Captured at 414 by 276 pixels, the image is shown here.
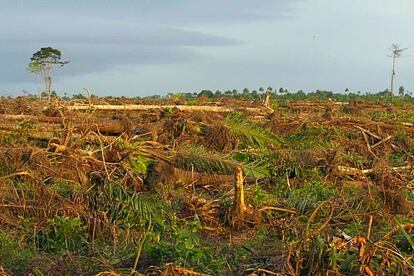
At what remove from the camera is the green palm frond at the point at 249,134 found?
11438 millimetres

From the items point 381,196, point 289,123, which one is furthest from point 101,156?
point 289,123

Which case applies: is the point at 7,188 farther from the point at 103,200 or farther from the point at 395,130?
the point at 395,130

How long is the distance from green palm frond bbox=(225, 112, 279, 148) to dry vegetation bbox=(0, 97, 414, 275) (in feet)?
0.08

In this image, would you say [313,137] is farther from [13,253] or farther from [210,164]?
[13,253]

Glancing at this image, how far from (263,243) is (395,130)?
797 centimetres

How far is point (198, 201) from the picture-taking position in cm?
712

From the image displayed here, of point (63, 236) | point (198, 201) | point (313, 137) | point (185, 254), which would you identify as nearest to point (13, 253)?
point (63, 236)

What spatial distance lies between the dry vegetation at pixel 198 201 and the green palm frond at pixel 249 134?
0.02 m

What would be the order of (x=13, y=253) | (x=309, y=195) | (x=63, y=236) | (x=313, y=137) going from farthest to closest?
(x=313, y=137), (x=309, y=195), (x=63, y=236), (x=13, y=253)

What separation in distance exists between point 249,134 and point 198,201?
14.9 feet

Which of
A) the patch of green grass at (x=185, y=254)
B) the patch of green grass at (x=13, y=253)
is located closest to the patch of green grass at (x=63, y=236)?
the patch of green grass at (x=13, y=253)

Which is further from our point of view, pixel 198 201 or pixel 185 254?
pixel 198 201

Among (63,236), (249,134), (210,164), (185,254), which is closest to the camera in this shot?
(185,254)

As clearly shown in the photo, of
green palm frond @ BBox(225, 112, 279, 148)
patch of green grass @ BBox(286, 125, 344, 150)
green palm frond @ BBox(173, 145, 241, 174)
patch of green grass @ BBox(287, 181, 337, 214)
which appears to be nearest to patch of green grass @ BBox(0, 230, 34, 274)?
patch of green grass @ BBox(287, 181, 337, 214)
